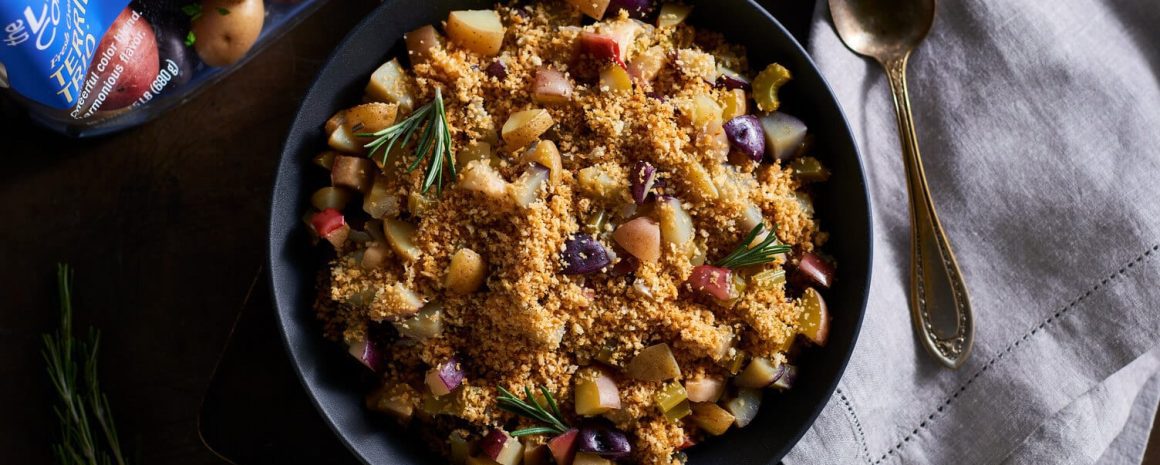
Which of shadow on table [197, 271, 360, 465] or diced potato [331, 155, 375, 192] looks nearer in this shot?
diced potato [331, 155, 375, 192]

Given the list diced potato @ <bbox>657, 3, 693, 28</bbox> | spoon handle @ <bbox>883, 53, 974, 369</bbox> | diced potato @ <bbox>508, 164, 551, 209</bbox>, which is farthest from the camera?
spoon handle @ <bbox>883, 53, 974, 369</bbox>

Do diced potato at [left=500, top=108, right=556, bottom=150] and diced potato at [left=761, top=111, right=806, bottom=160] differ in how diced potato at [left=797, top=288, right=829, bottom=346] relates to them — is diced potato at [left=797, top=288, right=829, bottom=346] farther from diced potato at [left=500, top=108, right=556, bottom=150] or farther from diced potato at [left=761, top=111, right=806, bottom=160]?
diced potato at [left=500, top=108, right=556, bottom=150]

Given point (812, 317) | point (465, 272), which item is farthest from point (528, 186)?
point (812, 317)

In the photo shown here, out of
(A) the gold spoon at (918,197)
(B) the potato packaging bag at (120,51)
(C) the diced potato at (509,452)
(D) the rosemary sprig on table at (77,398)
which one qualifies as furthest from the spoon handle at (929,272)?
(D) the rosemary sprig on table at (77,398)

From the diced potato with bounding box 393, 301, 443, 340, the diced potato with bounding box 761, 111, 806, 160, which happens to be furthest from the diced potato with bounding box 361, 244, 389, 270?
the diced potato with bounding box 761, 111, 806, 160

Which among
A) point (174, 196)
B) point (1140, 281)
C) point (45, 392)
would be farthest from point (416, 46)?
point (1140, 281)

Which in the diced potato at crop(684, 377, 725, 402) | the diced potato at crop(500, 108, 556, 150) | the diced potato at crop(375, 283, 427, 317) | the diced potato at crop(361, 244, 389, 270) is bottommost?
the diced potato at crop(684, 377, 725, 402)

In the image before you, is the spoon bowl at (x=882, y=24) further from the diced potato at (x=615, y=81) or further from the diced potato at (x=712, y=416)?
the diced potato at (x=712, y=416)

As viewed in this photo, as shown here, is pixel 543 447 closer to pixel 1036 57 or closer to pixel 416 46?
pixel 416 46
